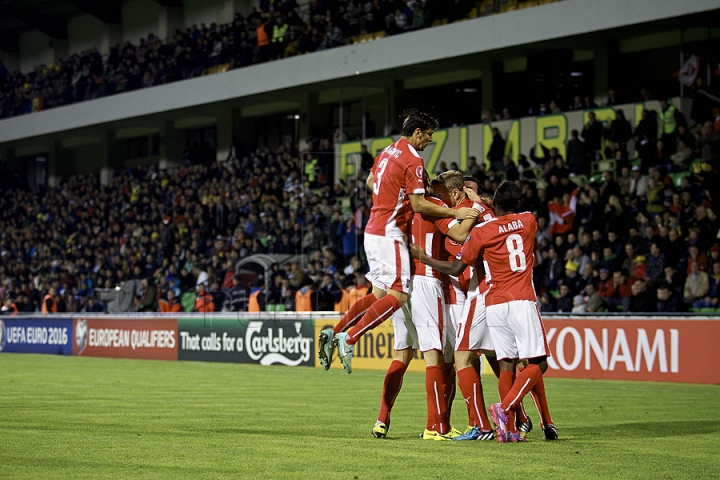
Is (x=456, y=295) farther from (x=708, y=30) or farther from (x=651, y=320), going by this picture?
(x=708, y=30)

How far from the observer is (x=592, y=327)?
17.0 meters

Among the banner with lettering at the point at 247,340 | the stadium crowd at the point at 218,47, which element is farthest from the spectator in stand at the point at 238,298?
the stadium crowd at the point at 218,47

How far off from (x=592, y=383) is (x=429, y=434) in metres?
8.49

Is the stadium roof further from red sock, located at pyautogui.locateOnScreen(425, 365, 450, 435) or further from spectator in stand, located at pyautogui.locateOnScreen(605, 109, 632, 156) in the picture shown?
red sock, located at pyautogui.locateOnScreen(425, 365, 450, 435)

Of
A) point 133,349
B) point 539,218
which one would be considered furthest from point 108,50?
point 539,218

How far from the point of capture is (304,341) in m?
21.5

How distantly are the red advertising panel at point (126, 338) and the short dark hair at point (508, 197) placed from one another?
1701 centimetres

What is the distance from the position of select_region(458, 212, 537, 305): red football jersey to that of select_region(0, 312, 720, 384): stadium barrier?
8.22 meters

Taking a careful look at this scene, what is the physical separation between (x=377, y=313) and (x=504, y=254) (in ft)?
3.80

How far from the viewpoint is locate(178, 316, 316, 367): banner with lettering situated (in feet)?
70.6

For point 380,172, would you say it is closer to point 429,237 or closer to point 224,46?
point 429,237

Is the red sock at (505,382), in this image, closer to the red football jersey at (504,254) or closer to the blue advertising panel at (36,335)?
the red football jersey at (504,254)

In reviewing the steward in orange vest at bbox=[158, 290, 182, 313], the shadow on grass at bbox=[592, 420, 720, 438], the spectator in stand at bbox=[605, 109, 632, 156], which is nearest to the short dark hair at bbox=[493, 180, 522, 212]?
the shadow on grass at bbox=[592, 420, 720, 438]

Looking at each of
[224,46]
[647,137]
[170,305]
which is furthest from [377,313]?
[224,46]
